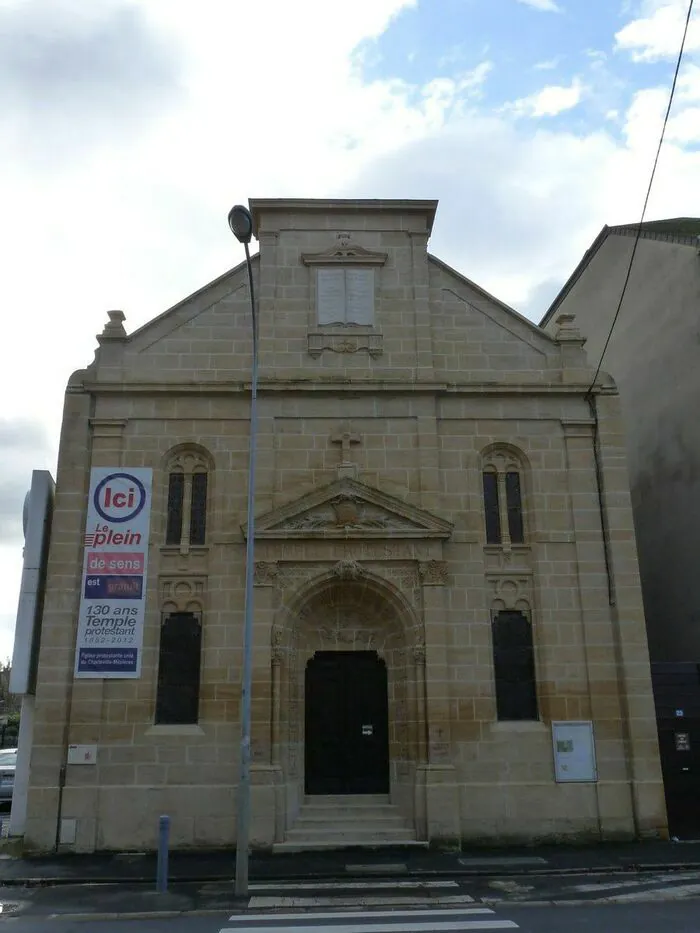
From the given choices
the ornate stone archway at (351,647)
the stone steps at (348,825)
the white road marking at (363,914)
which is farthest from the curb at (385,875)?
the ornate stone archway at (351,647)

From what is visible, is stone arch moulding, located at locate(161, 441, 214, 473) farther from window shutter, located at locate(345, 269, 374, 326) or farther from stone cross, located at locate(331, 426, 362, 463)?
window shutter, located at locate(345, 269, 374, 326)

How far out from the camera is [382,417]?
16797 mm

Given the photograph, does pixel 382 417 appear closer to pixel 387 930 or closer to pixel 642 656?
pixel 642 656

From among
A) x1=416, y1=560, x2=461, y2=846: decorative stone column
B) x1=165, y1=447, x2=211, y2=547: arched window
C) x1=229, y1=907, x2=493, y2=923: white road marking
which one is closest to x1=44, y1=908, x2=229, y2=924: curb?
x1=229, y1=907, x2=493, y2=923: white road marking

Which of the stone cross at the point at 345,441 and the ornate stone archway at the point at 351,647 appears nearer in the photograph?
the ornate stone archway at the point at 351,647

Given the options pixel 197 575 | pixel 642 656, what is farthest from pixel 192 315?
pixel 642 656

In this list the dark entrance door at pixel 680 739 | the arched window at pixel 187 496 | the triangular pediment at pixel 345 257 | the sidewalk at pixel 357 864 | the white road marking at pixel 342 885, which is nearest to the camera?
the white road marking at pixel 342 885

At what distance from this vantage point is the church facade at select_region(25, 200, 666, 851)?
14.6 meters

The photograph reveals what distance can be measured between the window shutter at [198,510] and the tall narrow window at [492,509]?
6.11m

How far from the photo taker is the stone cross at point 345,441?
16422mm

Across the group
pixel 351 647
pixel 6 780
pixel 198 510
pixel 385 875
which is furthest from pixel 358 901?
pixel 6 780

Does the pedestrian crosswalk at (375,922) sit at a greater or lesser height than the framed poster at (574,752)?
lesser

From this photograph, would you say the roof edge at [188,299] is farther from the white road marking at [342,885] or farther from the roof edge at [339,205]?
the white road marking at [342,885]

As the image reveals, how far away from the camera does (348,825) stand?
14484 millimetres
